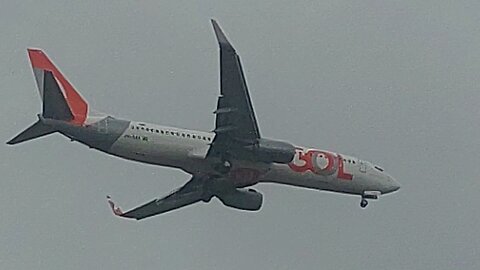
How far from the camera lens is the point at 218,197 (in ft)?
304

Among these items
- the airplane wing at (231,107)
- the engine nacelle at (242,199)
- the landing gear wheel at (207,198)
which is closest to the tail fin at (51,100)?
the airplane wing at (231,107)

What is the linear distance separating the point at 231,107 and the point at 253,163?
6298 mm

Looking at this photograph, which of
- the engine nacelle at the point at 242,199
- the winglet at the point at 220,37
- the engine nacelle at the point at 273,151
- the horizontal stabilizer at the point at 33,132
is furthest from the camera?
the engine nacelle at the point at 242,199

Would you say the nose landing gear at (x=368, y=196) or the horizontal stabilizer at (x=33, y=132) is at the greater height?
the horizontal stabilizer at (x=33, y=132)

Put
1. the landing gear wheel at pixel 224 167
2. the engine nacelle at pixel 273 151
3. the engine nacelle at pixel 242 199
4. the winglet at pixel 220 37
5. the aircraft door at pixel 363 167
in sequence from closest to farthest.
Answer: the winglet at pixel 220 37
the engine nacelle at pixel 273 151
the landing gear wheel at pixel 224 167
the engine nacelle at pixel 242 199
the aircraft door at pixel 363 167

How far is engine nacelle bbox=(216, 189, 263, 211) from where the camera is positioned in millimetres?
92312

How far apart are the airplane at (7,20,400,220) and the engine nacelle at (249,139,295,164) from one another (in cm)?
6

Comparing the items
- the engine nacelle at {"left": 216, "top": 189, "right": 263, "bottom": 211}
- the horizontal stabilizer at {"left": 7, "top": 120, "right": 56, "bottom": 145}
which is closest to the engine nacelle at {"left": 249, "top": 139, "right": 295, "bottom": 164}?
the engine nacelle at {"left": 216, "top": 189, "right": 263, "bottom": 211}

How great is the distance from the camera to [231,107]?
268 ft

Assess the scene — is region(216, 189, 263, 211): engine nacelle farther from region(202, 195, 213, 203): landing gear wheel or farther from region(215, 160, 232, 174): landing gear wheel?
region(215, 160, 232, 174): landing gear wheel

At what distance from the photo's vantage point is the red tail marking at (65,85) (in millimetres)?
83812

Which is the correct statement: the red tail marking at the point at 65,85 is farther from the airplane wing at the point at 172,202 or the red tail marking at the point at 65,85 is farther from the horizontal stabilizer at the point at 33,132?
the airplane wing at the point at 172,202

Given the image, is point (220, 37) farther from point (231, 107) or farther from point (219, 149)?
point (219, 149)

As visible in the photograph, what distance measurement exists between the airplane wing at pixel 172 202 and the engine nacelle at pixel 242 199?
1.77 metres
